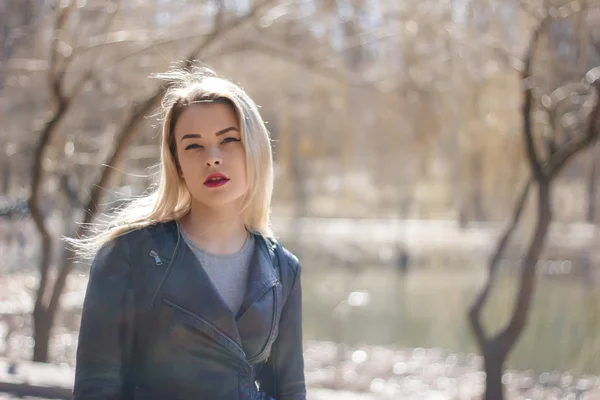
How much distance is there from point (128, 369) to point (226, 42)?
22.3 feet

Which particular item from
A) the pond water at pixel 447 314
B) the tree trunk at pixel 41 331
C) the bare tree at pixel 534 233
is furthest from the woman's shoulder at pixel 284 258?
the pond water at pixel 447 314

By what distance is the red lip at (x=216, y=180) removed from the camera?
5.18 feet

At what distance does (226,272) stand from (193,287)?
12 cm

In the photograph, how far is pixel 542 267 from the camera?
61.7 ft

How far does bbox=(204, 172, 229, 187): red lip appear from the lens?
1.58 metres

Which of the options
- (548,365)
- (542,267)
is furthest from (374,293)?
(548,365)

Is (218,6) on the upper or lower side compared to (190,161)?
upper

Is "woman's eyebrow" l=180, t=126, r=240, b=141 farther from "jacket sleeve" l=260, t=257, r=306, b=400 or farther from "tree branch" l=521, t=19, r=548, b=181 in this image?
"tree branch" l=521, t=19, r=548, b=181

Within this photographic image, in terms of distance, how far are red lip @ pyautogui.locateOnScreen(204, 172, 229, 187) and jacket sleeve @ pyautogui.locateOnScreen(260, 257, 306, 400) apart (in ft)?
0.87

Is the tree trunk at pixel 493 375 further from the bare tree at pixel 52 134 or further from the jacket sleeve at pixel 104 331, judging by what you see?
the jacket sleeve at pixel 104 331

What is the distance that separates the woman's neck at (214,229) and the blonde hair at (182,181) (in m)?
0.03

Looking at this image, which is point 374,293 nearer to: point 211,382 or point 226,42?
point 226,42

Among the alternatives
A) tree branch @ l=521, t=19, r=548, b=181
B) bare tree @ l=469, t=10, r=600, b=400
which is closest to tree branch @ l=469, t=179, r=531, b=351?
bare tree @ l=469, t=10, r=600, b=400

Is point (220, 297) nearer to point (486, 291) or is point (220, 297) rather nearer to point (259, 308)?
point (259, 308)
